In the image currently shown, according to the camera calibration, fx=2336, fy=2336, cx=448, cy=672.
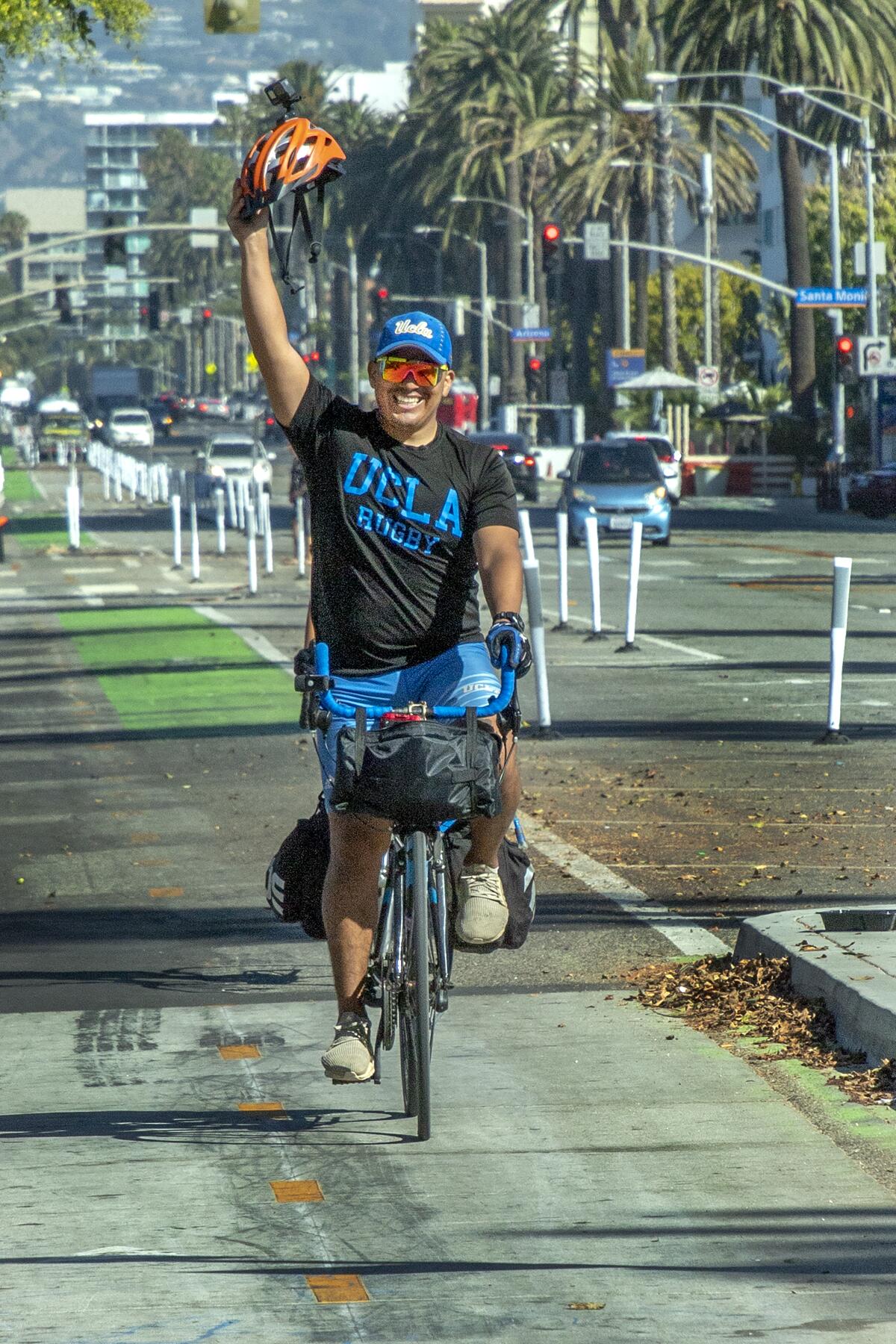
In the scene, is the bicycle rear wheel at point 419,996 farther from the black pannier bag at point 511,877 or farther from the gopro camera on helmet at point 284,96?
the gopro camera on helmet at point 284,96

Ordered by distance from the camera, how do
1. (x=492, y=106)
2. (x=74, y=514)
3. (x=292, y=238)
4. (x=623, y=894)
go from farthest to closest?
(x=492, y=106), (x=74, y=514), (x=623, y=894), (x=292, y=238)

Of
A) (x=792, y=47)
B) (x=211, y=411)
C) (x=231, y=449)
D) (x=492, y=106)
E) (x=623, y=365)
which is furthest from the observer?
(x=211, y=411)

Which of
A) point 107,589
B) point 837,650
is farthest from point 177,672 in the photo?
point 107,589

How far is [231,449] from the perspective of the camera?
59031mm

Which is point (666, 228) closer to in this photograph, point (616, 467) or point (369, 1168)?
point (616, 467)

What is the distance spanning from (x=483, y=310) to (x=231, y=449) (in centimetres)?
2787

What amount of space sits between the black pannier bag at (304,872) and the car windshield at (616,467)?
1294 inches

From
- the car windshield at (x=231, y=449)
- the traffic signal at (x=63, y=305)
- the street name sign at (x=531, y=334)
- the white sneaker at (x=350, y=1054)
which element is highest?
the traffic signal at (x=63, y=305)

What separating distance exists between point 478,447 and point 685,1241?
214 cm

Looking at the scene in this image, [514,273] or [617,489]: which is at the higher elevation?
[514,273]

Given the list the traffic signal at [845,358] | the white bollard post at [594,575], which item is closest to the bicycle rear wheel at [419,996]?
the white bollard post at [594,575]

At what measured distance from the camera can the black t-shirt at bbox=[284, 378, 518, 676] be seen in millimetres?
5922

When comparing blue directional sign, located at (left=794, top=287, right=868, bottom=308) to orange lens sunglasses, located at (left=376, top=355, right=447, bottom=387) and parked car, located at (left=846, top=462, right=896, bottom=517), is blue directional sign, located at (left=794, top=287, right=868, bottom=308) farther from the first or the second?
orange lens sunglasses, located at (left=376, top=355, right=447, bottom=387)

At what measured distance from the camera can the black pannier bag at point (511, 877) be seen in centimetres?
623
